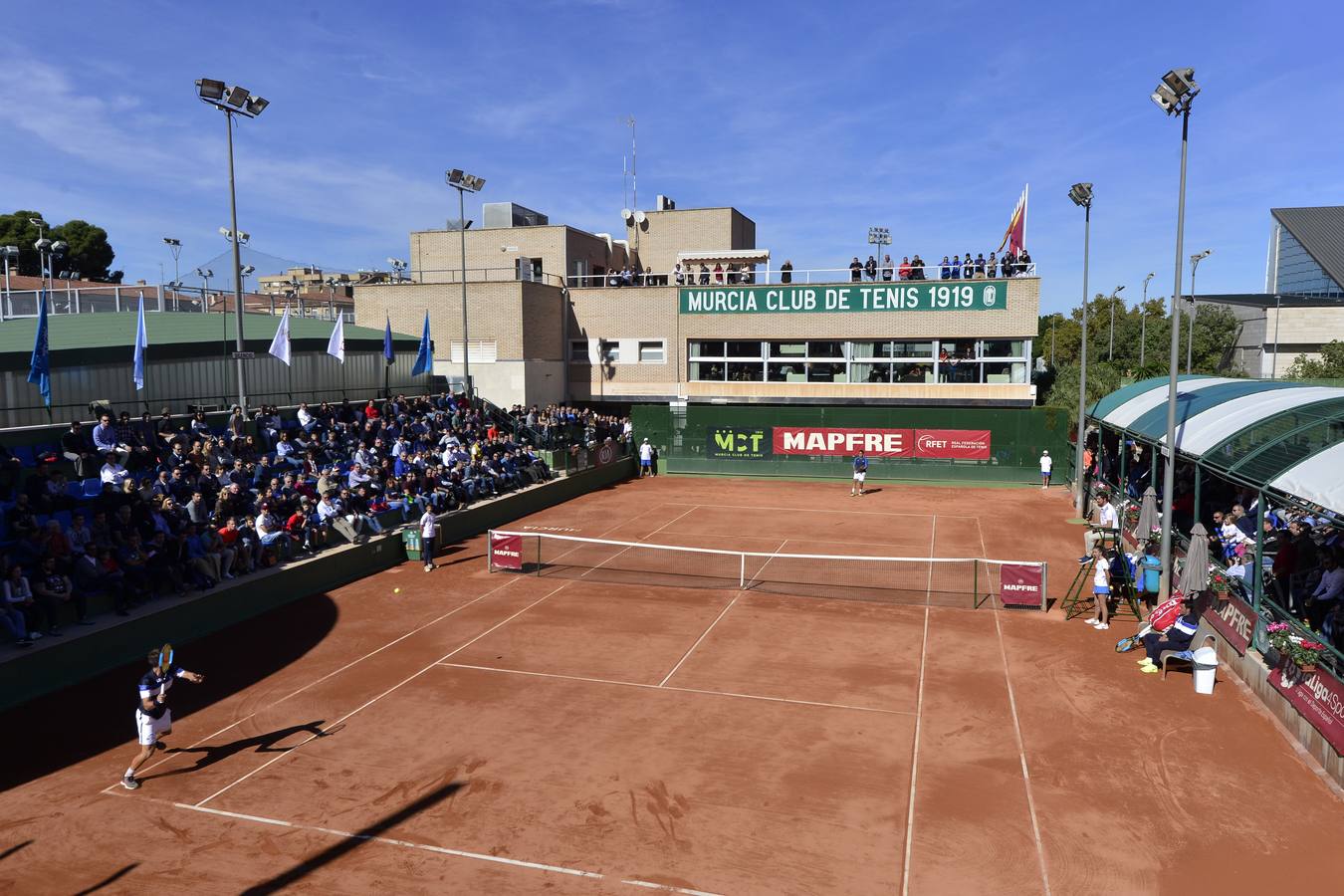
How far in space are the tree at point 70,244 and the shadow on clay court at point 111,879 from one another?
72.7m

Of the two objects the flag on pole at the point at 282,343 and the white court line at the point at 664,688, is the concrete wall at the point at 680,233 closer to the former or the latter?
the flag on pole at the point at 282,343

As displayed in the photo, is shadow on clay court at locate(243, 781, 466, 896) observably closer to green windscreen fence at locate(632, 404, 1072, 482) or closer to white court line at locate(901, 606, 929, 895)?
white court line at locate(901, 606, 929, 895)

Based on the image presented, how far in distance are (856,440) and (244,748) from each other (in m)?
30.9

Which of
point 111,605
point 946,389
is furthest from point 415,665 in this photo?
point 946,389

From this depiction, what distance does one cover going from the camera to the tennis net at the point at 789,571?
18750 mm

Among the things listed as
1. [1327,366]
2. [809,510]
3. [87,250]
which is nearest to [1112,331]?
[1327,366]

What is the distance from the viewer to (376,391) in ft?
123

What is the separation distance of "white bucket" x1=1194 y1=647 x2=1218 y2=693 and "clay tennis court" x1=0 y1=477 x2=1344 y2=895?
0.63 ft

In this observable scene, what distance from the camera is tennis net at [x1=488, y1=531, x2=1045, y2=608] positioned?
1875 cm

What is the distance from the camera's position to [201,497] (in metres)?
18.9

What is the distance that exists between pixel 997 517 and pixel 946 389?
1340 centimetres

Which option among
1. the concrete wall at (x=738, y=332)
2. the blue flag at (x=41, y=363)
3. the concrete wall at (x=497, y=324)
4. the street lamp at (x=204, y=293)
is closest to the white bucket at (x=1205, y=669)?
the blue flag at (x=41, y=363)

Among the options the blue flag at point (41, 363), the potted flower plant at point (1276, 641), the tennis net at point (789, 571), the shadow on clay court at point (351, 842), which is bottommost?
the shadow on clay court at point (351, 842)

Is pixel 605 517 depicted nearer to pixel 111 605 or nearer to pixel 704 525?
pixel 704 525
